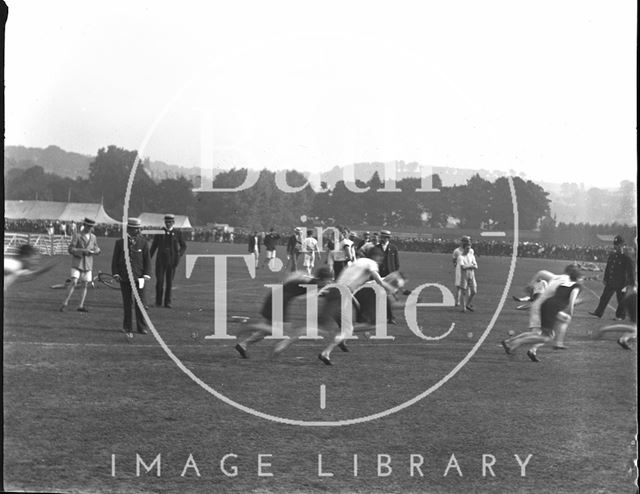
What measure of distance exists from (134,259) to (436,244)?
3076 mm

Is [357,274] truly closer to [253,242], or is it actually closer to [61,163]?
[253,242]

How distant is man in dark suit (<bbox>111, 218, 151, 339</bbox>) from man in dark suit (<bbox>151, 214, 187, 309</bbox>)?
0.13m

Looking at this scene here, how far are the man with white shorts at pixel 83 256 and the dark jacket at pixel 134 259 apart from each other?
1.02 ft

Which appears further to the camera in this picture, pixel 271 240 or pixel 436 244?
pixel 271 240

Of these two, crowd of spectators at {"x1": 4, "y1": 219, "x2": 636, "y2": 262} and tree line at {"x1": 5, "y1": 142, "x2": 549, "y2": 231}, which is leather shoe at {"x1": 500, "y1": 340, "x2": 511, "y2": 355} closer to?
crowd of spectators at {"x1": 4, "y1": 219, "x2": 636, "y2": 262}

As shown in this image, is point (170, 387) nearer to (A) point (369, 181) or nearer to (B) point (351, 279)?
(B) point (351, 279)

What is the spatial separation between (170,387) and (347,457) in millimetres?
1712

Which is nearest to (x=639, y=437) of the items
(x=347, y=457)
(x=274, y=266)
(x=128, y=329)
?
(x=347, y=457)

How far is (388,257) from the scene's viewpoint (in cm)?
659

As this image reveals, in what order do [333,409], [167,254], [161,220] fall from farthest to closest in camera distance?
[167,254] → [161,220] → [333,409]

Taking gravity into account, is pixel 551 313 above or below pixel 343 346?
above

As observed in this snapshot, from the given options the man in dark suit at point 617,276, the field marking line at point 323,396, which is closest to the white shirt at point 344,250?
the field marking line at point 323,396

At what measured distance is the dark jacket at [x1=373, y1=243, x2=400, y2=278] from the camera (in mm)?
6547

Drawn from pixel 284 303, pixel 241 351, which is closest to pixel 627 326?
pixel 284 303
